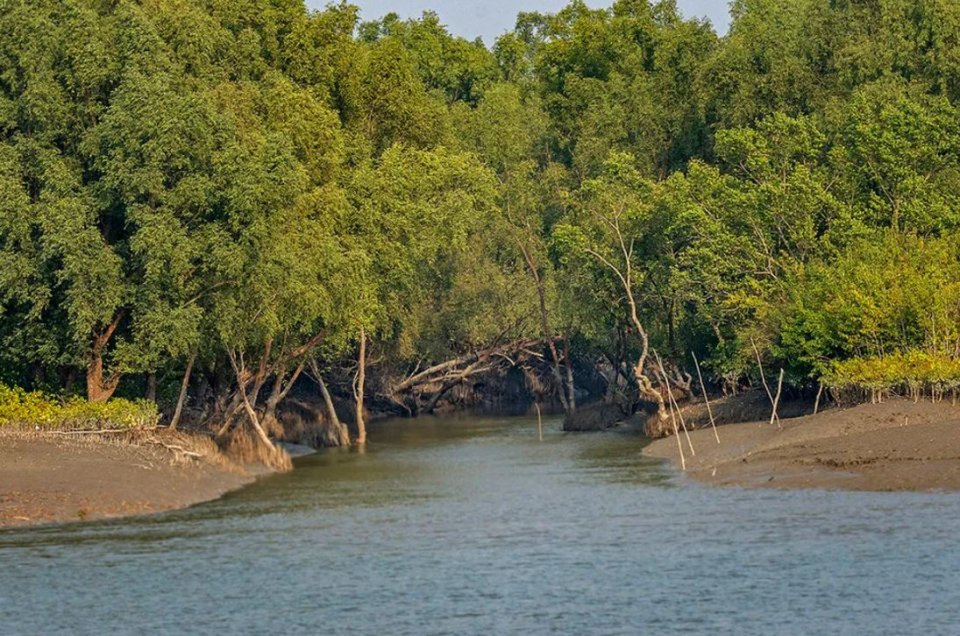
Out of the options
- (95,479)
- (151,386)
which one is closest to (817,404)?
(151,386)

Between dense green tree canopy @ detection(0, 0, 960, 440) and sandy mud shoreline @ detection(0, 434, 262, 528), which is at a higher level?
dense green tree canopy @ detection(0, 0, 960, 440)

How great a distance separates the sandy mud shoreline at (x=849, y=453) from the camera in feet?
157

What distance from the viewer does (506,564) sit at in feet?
127

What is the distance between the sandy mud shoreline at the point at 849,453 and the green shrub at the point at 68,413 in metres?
18.5

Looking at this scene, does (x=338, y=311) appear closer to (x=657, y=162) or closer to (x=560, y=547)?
(x=560, y=547)

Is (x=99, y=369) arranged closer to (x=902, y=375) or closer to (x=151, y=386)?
(x=151, y=386)

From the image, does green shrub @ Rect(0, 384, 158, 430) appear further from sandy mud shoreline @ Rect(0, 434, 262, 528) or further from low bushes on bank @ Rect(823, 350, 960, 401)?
low bushes on bank @ Rect(823, 350, 960, 401)

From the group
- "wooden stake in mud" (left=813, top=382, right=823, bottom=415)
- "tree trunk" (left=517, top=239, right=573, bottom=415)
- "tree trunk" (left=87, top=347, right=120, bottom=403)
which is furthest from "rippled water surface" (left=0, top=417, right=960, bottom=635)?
"tree trunk" (left=517, top=239, right=573, bottom=415)

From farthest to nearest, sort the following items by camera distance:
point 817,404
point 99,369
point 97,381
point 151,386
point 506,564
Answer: point 151,386 → point 817,404 → point 99,369 → point 97,381 → point 506,564

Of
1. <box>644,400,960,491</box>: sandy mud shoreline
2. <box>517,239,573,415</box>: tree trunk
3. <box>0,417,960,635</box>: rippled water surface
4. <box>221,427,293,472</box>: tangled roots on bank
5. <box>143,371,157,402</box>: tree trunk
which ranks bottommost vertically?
<box>0,417,960,635</box>: rippled water surface

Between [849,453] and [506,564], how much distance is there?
54.0 feet

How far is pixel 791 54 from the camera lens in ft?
281

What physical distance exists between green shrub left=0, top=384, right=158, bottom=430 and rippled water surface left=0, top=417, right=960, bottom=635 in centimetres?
543

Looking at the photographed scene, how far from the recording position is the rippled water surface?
1287 inches
